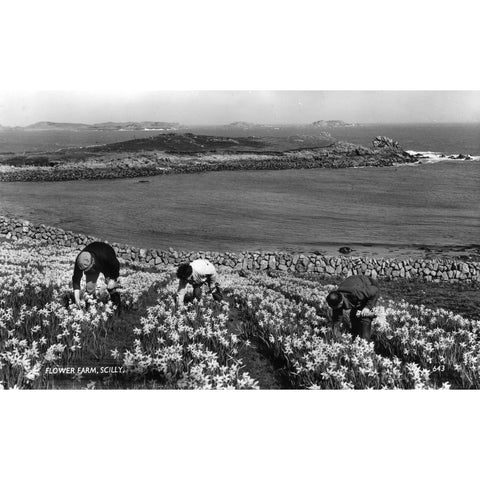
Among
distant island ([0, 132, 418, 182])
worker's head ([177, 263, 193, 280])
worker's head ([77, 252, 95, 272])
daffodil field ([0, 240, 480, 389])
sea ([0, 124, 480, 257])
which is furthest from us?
distant island ([0, 132, 418, 182])

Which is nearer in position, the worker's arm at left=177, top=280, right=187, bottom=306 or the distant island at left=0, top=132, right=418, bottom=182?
the worker's arm at left=177, top=280, right=187, bottom=306

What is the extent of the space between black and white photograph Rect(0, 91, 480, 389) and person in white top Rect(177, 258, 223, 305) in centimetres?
3

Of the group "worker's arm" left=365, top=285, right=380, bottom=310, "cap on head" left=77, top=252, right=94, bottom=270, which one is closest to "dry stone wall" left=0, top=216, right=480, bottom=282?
"cap on head" left=77, top=252, right=94, bottom=270

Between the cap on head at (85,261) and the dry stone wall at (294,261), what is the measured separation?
12.4 inches

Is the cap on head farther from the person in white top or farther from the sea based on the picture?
the person in white top

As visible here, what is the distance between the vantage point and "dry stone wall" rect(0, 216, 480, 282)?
323 inches

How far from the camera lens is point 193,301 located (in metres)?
8.12

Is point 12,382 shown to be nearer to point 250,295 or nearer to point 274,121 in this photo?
point 250,295

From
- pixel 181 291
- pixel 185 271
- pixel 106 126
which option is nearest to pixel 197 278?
pixel 185 271

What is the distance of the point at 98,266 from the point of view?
8031 mm

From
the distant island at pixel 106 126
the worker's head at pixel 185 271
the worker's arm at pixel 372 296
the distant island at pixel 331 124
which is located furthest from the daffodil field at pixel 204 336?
the distant island at pixel 331 124

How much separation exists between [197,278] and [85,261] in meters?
1.72

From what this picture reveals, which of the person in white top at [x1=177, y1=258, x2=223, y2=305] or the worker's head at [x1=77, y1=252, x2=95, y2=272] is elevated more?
the worker's head at [x1=77, y1=252, x2=95, y2=272]
